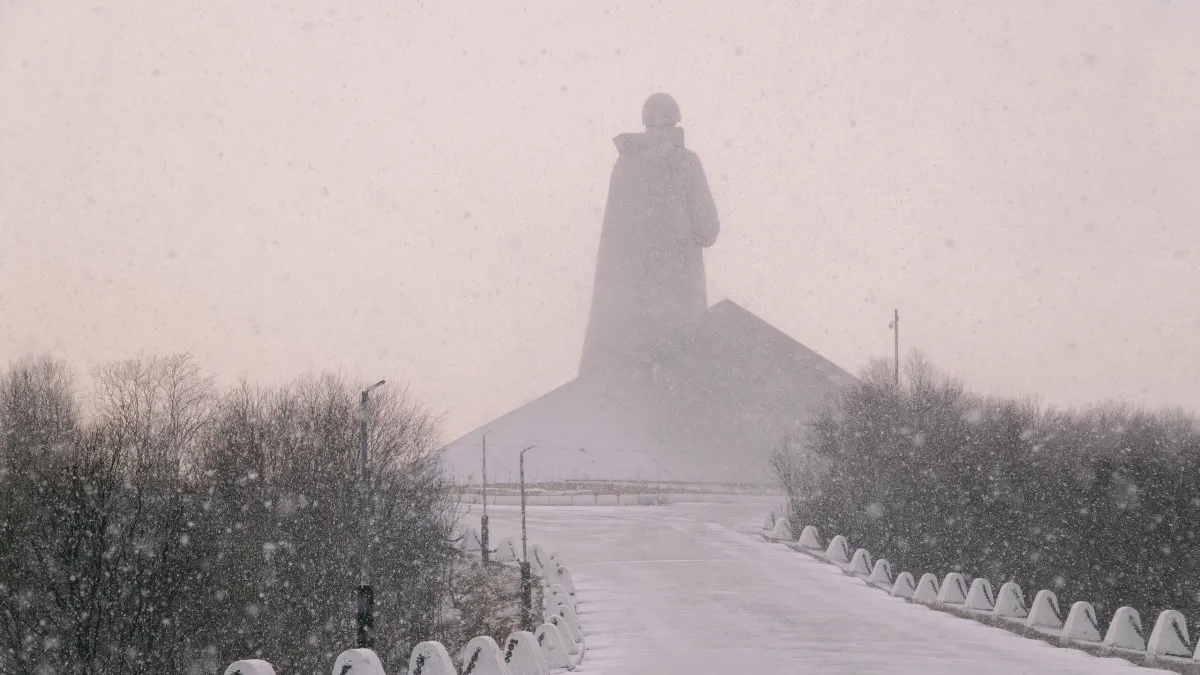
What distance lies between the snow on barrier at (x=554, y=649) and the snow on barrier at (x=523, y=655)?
2.62 meters

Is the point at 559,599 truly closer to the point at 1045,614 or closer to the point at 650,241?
the point at 1045,614

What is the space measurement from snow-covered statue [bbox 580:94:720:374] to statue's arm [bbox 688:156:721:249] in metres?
0.08

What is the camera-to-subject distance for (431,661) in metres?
11.1

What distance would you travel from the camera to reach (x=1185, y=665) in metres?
16.1

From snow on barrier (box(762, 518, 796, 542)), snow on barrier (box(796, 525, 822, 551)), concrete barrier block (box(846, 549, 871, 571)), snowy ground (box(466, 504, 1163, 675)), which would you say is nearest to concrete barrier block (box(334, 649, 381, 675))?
snowy ground (box(466, 504, 1163, 675))

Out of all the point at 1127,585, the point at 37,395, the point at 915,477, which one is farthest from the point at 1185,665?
the point at 37,395

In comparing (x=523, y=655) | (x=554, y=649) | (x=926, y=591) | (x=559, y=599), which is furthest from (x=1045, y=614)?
(x=523, y=655)

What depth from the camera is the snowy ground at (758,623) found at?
16.3 metres

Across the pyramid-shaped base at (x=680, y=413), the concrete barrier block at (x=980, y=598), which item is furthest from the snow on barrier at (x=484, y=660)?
the pyramid-shaped base at (x=680, y=413)

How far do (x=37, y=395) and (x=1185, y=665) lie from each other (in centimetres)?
6378

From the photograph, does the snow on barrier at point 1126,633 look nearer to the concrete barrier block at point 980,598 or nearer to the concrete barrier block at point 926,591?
the concrete barrier block at point 980,598

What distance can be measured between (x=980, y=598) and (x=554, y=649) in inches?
368

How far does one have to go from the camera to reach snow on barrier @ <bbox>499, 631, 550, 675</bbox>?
13055 mm

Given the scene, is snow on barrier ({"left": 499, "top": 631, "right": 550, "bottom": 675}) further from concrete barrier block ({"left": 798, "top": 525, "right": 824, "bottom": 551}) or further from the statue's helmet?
the statue's helmet
